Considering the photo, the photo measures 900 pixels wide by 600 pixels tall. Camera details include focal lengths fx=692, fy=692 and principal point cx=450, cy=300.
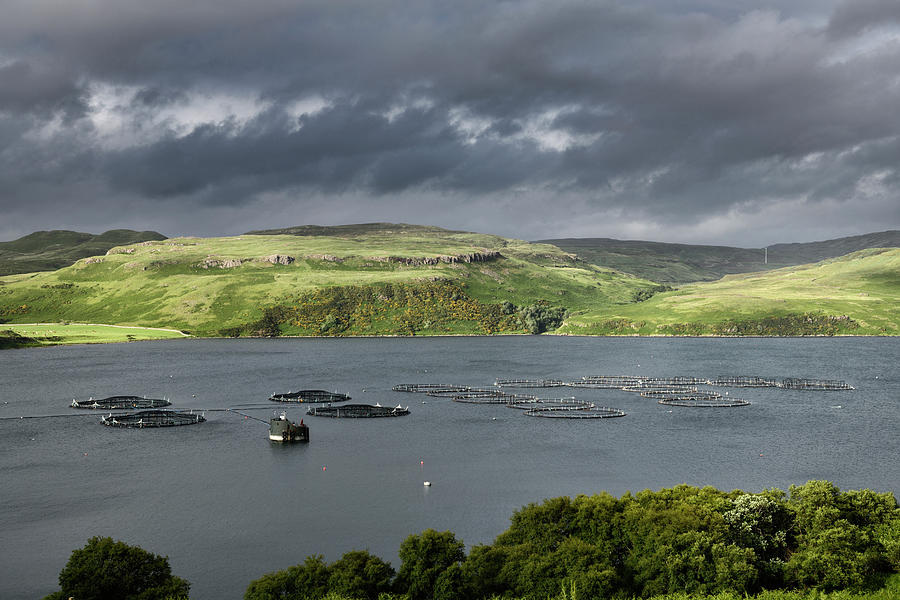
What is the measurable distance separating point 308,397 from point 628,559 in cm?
12972

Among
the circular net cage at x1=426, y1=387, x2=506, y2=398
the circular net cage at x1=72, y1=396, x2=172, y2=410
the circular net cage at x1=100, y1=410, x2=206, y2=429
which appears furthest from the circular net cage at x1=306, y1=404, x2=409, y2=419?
the circular net cage at x1=72, y1=396, x2=172, y2=410

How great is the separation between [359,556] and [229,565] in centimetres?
2264

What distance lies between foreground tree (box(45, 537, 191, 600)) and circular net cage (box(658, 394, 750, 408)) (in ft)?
466

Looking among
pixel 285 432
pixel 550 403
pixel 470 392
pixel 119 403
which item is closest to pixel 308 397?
pixel 470 392

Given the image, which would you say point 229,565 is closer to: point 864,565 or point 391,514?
point 391,514

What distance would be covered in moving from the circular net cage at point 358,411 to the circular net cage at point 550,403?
94.8ft

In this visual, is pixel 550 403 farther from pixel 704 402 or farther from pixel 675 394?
pixel 704 402

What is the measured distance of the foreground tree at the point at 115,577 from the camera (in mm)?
55562

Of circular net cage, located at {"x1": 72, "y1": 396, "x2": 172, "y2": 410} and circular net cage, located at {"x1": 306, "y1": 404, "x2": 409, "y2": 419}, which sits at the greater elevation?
circular net cage, located at {"x1": 72, "y1": 396, "x2": 172, "y2": 410}

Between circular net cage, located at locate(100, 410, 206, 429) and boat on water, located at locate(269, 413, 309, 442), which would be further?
circular net cage, located at locate(100, 410, 206, 429)

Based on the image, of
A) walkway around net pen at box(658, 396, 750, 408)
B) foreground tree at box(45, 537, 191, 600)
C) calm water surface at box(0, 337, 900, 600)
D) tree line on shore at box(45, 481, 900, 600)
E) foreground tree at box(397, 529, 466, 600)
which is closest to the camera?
foreground tree at box(45, 537, 191, 600)

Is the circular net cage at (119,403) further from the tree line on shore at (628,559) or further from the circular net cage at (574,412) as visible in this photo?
the tree line on shore at (628,559)

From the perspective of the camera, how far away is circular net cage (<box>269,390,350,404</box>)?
7037 inches

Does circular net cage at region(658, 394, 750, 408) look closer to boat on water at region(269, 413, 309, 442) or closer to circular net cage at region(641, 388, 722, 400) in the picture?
circular net cage at region(641, 388, 722, 400)
